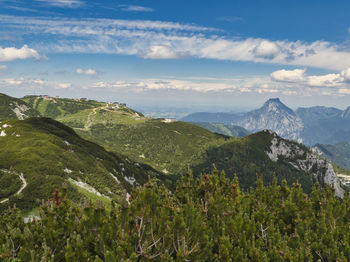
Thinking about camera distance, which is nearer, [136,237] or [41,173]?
[136,237]

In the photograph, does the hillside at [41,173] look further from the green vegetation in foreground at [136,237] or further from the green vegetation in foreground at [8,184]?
the green vegetation in foreground at [136,237]

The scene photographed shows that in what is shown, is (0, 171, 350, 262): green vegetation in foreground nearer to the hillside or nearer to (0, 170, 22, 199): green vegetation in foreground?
the hillside

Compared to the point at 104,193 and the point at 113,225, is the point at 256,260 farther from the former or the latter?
the point at 104,193

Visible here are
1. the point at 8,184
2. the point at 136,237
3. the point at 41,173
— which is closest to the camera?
the point at 136,237

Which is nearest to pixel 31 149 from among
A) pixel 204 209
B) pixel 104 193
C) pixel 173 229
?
pixel 104 193

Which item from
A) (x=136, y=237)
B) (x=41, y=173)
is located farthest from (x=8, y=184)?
(x=136, y=237)

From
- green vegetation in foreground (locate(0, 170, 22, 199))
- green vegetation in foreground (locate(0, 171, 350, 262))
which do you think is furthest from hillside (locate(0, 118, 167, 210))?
green vegetation in foreground (locate(0, 171, 350, 262))

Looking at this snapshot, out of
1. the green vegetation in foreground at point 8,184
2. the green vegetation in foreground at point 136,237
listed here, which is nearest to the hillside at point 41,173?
the green vegetation in foreground at point 8,184

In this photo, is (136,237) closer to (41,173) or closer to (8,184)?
(8,184)

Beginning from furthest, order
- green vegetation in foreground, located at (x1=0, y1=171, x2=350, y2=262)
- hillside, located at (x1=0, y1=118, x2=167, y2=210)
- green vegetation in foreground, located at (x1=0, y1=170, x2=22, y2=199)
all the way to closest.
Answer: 1. hillside, located at (x1=0, y1=118, x2=167, y2=210)
2. green vegetation in foreground, located at (x1=0, y1=170, x2=22, y2=199)
3. green vegetation in foreground, located at (x1=0, y1=171, x2=350, y2=262)

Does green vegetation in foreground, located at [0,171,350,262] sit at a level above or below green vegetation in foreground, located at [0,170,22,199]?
above

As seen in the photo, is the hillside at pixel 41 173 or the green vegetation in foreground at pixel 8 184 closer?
the green vegetation in foreground at pixel 8 184

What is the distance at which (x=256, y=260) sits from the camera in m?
14.7

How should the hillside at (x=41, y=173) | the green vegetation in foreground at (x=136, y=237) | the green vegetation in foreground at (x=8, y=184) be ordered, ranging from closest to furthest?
the green vegetation in foreground at (x=136, y=237), the green vegetation in foreground at (x=8, y=184), the hillside at (x=41, y=173)
